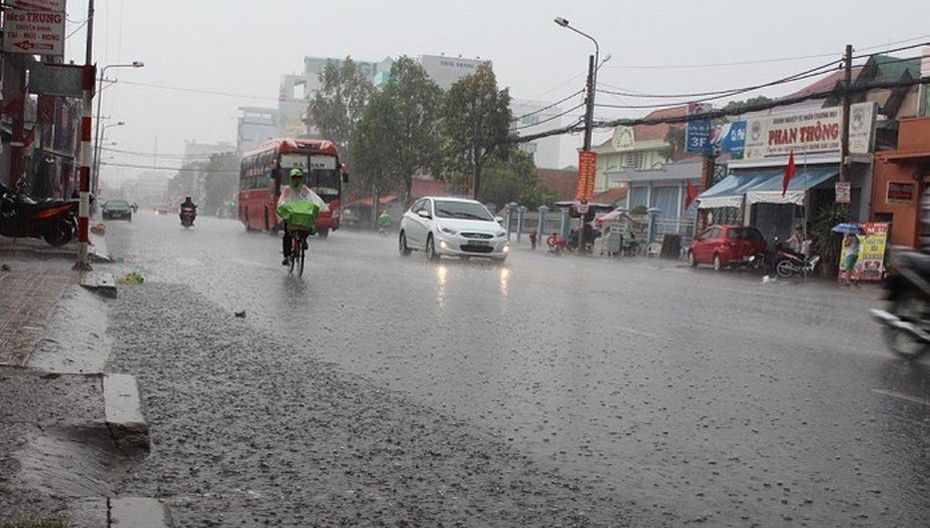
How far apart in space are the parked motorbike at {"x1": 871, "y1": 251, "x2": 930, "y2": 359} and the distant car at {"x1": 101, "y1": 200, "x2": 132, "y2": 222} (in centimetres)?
5475

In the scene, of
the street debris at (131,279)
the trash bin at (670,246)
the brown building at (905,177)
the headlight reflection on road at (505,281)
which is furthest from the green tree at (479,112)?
the street debris at (131,279)

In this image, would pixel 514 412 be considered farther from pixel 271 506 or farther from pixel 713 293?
pixel 713 293

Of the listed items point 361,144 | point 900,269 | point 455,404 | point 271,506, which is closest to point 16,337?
point 455,404

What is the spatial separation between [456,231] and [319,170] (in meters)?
15.5

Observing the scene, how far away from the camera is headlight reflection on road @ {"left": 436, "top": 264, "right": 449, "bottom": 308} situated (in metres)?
13.1

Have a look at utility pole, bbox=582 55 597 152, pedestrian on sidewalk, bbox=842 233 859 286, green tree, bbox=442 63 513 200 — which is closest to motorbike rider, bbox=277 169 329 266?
pedestrian on sidewalk, bbox=842 233 859 286

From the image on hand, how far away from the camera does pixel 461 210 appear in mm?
24469

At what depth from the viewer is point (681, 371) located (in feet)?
26.1

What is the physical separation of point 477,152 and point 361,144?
14.8 m

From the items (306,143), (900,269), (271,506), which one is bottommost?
(271,506)

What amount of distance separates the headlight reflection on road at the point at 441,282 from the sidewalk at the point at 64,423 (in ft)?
15.8

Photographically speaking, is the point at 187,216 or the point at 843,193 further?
the point at 187,216

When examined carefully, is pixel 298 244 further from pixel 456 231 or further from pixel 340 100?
pixel 340 100

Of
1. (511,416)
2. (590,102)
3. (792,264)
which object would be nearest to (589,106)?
(590,102)
